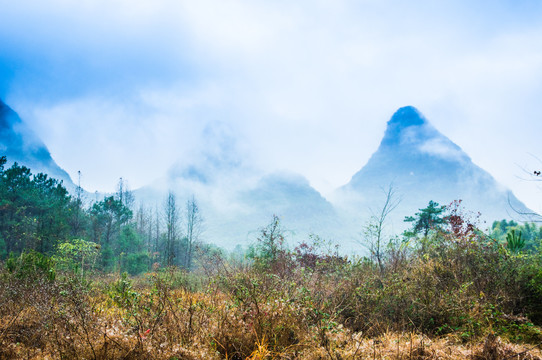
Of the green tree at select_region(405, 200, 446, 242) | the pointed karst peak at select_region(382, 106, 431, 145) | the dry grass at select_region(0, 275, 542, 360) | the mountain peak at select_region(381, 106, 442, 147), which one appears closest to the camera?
the dry grass at select_region(0, 275, 542, 360)

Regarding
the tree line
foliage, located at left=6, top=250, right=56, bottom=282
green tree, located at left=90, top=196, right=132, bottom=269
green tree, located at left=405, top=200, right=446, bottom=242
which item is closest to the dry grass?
foliage, located at left=6, top=250, right=56, bottom=282

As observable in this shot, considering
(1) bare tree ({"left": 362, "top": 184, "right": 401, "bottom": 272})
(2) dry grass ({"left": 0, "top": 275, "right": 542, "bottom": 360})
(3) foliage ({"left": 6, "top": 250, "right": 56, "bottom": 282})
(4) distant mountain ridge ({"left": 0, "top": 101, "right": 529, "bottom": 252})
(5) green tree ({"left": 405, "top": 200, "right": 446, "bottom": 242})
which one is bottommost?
(2) dry grass ({"left": 0, "top": 275, "right": 542, "bottom": 360})

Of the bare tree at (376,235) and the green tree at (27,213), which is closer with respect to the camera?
the bare tree at (376,235)

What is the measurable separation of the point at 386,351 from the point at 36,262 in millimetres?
9218

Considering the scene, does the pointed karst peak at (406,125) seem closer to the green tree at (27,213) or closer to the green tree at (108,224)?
the green tree at (108,224)

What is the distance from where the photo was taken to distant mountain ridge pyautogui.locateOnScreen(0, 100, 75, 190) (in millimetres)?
96750

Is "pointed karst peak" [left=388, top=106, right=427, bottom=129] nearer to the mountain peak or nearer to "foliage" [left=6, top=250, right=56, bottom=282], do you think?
the mountain peak

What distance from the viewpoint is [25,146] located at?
10450 centimetres

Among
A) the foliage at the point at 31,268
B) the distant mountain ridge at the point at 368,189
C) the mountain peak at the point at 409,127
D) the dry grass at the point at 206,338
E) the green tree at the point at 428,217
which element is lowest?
the dry grass at the point at 206,338

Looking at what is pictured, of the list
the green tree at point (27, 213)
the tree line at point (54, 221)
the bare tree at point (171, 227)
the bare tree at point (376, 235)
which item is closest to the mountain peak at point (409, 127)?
the bare tree at point (171, 227)

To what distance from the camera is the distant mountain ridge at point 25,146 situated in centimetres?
9675

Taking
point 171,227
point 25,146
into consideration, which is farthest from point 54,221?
point 25,146

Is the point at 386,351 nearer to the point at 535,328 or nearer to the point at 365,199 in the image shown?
the point at 535,328

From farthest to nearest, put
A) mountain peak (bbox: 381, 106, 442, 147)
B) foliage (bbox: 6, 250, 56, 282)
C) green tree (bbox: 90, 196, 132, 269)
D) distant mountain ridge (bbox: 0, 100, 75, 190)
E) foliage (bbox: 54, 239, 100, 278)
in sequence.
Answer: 1. mountain peak (bbox: 381, 106, 442, 147)
2. distant mountain ridge (bbox: 0, 100, 75, 190)
3. green tree (bbox: 90, 196, 132, 269)
4. foliage (bbox: 54, 239, 100, 278)
5. foliage (bbox: 6, 250, 56, 282)
